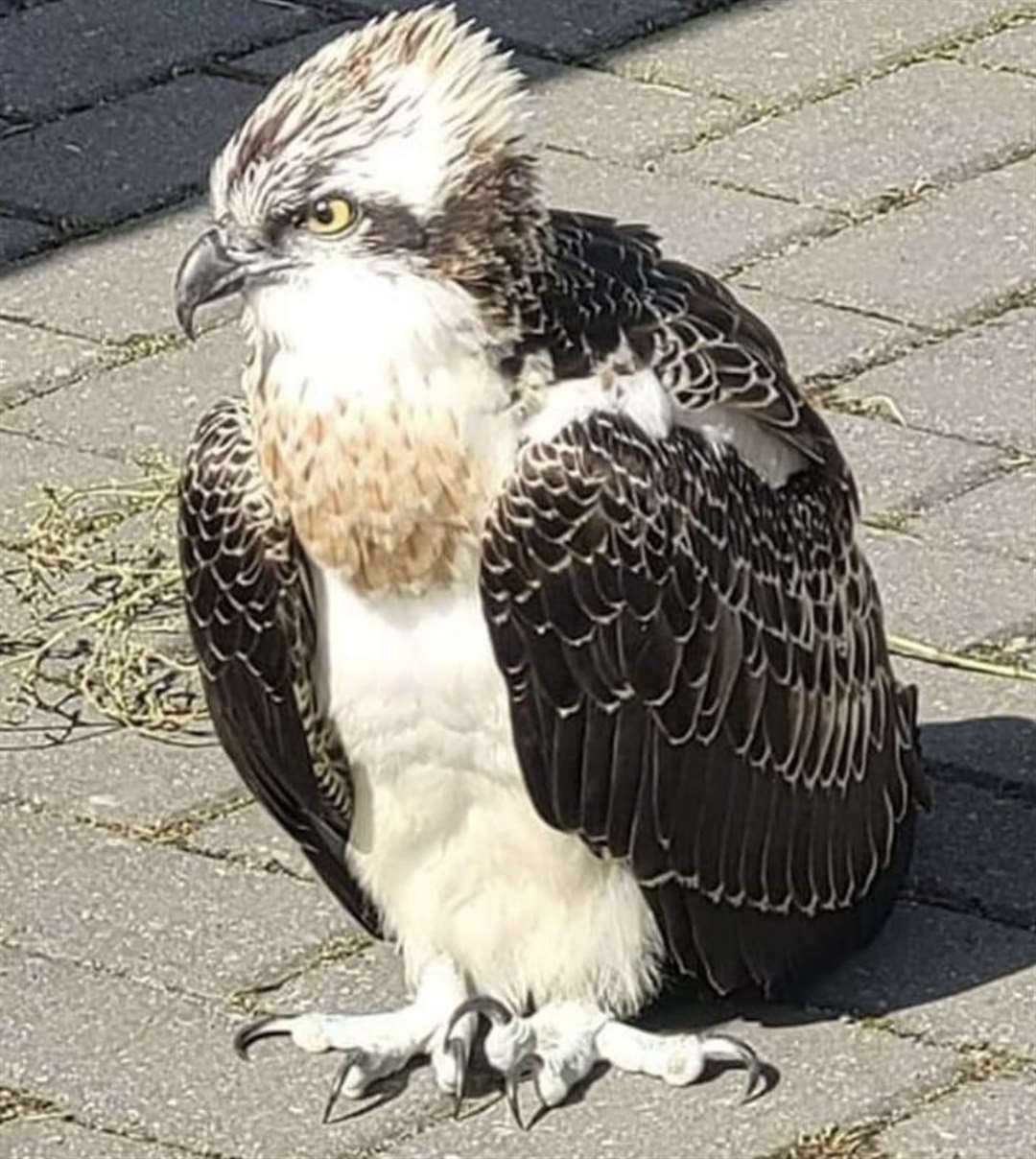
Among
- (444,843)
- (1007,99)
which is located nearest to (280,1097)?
(444,843)

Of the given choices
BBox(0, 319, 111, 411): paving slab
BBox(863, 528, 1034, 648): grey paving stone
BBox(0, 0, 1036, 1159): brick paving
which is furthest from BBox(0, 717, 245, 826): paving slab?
BBox(0, 319, 111, 411): paving slab

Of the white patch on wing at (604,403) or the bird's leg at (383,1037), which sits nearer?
the white patch on wing at (604,403)

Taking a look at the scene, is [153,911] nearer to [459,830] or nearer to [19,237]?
[459,830]

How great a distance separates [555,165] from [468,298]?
334 cm

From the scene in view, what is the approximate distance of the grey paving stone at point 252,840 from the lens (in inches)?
226

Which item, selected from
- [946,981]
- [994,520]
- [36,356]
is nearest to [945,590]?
[994,520]

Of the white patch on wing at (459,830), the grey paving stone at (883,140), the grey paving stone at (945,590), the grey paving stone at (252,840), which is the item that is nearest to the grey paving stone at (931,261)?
the grey paving stone at (883,140)

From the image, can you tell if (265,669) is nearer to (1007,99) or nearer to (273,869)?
(273,869)

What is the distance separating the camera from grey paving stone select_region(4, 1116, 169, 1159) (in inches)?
197

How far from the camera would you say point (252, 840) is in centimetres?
579

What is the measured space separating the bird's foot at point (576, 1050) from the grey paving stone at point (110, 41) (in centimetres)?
349

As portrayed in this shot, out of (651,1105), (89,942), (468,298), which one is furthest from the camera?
(89,942)

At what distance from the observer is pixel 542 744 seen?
4.98m

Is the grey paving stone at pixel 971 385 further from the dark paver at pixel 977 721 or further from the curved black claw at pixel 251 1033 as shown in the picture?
the curved black claw at pixel 251 1033
